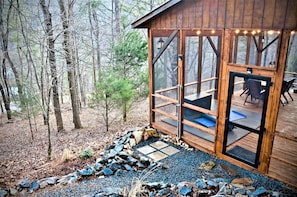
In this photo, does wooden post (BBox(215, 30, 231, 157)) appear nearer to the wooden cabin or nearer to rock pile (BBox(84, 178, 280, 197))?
the wooden cabin

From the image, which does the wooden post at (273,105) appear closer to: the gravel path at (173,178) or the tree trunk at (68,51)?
the gravel path at (173,178)

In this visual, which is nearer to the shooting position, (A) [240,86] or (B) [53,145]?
(A) [240,86]

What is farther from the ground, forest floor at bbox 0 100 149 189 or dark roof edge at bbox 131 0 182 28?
dark roof edge at bbox 131 0 182 28

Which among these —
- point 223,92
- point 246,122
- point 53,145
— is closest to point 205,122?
point 246,122

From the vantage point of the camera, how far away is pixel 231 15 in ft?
14.4

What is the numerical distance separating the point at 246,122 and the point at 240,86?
2.41 m

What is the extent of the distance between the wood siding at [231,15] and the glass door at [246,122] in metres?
0.97

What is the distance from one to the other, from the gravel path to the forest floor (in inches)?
49.4

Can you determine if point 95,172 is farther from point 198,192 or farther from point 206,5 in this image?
point 206,5

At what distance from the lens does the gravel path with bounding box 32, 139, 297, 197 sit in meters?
4.07

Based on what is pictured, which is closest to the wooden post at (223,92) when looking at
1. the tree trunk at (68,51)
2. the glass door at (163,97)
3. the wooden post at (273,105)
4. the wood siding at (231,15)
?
the wood siding at (231,15)

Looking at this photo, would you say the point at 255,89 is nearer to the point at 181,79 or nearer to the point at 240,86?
the point at 240,86

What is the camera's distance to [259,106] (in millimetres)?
6777

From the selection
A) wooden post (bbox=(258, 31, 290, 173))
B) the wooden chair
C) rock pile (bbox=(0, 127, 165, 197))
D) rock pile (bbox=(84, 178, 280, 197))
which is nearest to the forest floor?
rock pile (bbox=(0, 127, 165, 197))
